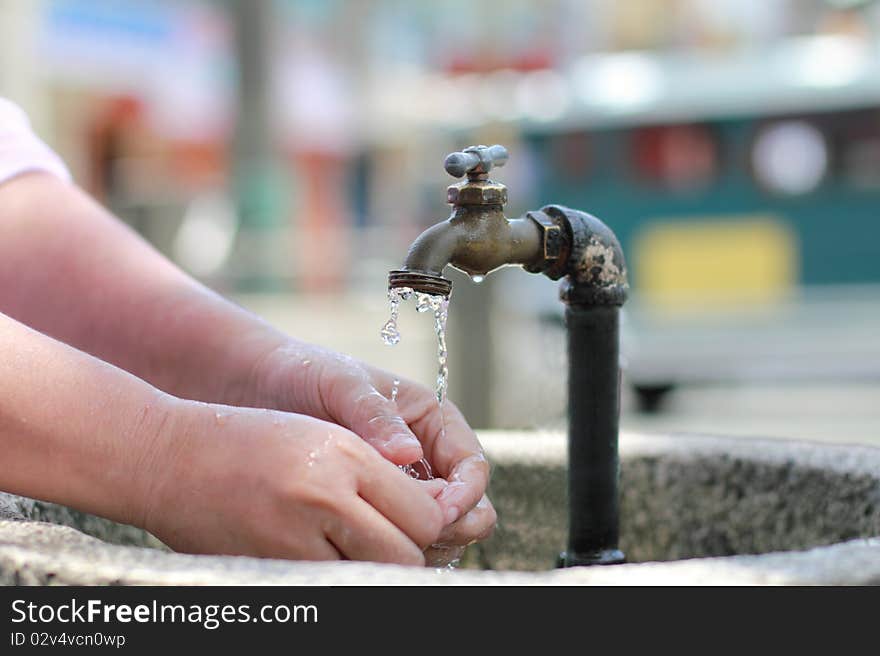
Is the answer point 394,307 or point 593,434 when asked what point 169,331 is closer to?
point 394,307

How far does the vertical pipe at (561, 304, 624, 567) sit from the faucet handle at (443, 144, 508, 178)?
0.85ft

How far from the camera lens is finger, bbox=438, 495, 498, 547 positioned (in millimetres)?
1163

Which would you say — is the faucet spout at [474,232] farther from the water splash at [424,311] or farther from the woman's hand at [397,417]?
the woman's hand at [397,417]

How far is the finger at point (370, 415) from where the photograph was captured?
1176 millimetres

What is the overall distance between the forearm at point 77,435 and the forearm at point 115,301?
355mm

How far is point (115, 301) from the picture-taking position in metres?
1.52

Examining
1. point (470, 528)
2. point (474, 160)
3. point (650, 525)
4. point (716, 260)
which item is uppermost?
point (474, 160)

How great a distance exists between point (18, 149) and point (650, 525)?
956mm

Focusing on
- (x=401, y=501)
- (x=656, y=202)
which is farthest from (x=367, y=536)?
(x=656, y=202)

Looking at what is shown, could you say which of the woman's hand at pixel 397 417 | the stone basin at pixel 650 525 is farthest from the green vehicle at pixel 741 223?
the woman's hand at pixel 397 417

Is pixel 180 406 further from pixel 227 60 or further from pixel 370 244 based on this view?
pixel 227 60

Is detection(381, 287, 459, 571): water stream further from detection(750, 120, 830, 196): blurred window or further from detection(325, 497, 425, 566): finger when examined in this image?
detection(750, 120, 830, 196): blurred window

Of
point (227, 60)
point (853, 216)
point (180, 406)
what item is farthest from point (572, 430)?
point (227, 60)
